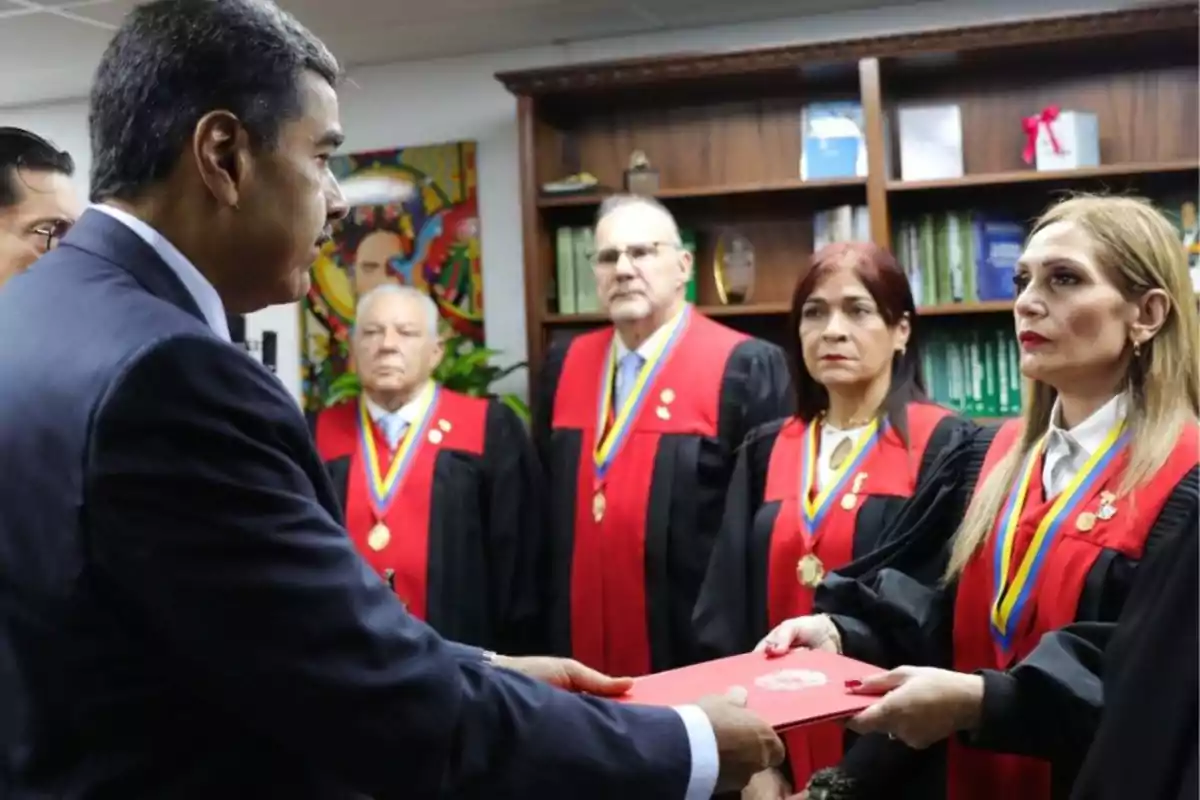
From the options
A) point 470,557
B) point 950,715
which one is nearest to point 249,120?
point 950,715

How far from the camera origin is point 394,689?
111 centimetres

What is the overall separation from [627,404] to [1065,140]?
1.82 meters

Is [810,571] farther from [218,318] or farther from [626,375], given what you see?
[218,318]

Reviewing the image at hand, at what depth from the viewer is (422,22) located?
4434 millimetres

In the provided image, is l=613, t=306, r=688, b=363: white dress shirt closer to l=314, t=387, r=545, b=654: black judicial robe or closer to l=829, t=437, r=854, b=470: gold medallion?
l=314, t=387, r=545, b=654: black judicial robe

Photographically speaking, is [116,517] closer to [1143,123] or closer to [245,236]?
[245,236]

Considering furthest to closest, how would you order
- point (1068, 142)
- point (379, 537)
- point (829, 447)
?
point (1068, 142) → point (379, 537) → point (829, 447)

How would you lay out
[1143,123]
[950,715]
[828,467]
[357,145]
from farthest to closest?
[357,145] → [1143,123] → [828,467] → [950,715]

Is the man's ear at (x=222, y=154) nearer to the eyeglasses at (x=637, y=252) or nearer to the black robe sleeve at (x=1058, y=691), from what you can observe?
the black robe sleeve at (x=1058, y=691)

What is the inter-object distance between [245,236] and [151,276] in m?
0.10

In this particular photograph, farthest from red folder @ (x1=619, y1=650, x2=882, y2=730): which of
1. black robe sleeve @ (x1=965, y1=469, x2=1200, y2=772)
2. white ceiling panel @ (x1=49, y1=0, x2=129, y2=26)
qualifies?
white ceiling panel @ (x1=49, y1=0, x2=129, y2=26)

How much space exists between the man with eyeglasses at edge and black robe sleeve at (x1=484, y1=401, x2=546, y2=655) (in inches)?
55.7

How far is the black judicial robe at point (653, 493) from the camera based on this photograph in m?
3.29

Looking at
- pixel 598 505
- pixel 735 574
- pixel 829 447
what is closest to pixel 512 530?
pixel 598 505
